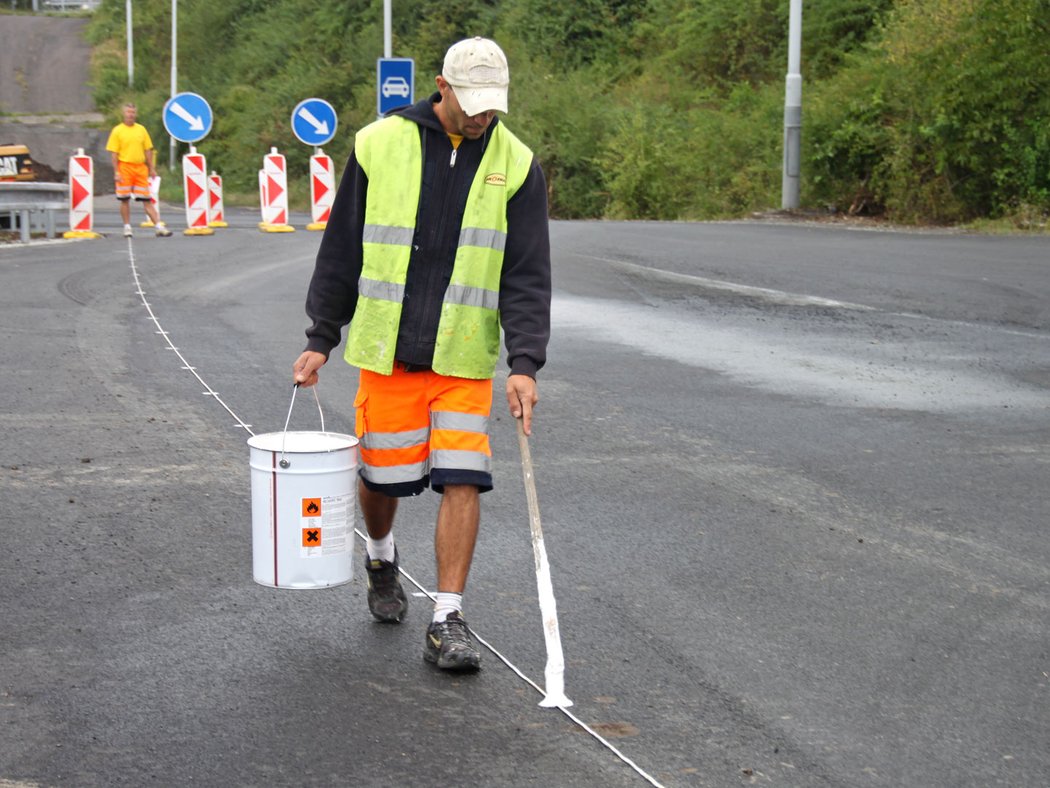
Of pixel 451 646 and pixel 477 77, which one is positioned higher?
pixel 477 77

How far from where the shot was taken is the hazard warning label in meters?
4.85

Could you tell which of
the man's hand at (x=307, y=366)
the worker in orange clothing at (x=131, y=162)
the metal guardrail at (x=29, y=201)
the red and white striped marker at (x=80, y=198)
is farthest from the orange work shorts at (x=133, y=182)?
the man's hand at (x=307, y=366)

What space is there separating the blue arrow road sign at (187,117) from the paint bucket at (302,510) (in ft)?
69.6

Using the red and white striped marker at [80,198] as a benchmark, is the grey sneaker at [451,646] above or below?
below

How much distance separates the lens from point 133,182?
23.9m

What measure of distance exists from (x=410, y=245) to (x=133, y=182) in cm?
1996

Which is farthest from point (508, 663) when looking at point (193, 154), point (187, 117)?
point (187, 117)

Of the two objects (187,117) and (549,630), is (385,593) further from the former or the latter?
(187,117)

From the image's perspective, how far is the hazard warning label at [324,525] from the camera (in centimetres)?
485

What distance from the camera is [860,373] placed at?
10.6 meters

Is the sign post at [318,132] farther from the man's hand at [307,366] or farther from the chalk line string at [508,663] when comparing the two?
the man's hand at [307,366]

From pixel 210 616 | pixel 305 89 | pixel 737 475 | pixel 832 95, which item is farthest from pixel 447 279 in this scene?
pixel 305 89

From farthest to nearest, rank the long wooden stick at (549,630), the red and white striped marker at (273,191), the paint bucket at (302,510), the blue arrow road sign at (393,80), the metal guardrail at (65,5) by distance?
the metal guardrail at (65,5)
the red and white striped marker at (273,191)
the blue arrow road sign at (393,80)
the paint bucket at (302,510)
the long wooden stick at (549,630)

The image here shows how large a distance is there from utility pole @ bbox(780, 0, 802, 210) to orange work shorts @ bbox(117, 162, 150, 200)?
1105 centimetres
